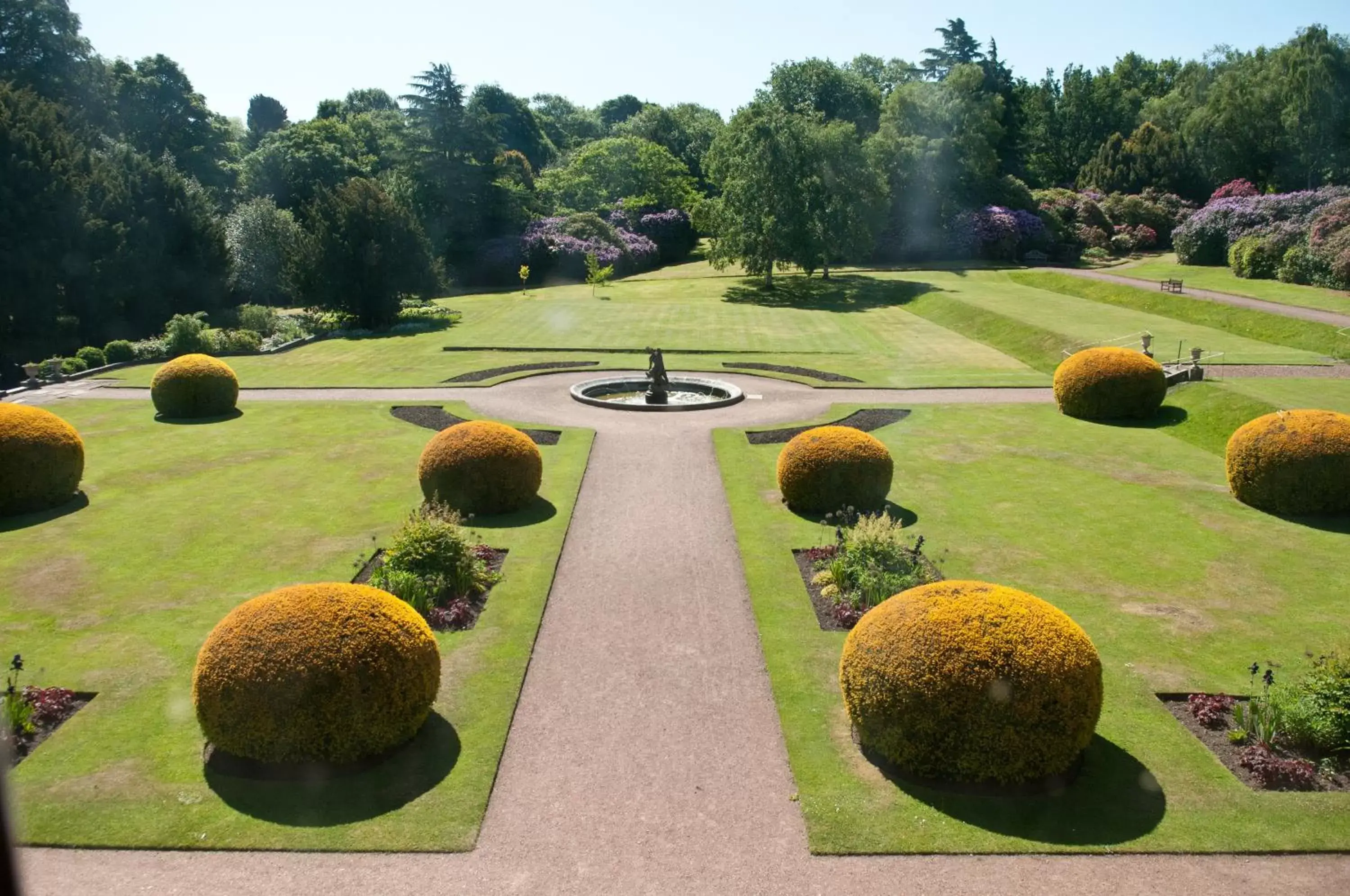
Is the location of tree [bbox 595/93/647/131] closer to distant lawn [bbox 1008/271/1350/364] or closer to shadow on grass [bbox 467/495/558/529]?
distant lawn [bbox 1008/271/1350/364]

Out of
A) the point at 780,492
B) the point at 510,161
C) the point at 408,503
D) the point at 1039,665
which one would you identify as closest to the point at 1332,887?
the point at 1039,665

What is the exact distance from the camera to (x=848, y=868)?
9562 millimetres

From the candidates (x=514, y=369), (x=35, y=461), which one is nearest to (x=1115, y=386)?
(x=514, y=369)

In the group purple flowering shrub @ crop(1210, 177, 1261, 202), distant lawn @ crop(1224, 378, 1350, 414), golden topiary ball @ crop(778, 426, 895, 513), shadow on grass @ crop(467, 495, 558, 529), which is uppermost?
purple flowering shrub @ crop(1210, 177, 1261, 202)

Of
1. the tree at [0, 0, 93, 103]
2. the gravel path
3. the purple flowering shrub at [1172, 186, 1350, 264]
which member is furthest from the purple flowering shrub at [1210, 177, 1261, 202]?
the tree at [0, 0, 93, 103]

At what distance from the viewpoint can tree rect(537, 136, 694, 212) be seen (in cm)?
9031

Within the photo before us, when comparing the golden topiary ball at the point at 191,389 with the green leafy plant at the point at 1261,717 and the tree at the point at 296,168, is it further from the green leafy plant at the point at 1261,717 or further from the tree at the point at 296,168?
the tree at the point at 296,168

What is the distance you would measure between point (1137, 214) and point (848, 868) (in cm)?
8580

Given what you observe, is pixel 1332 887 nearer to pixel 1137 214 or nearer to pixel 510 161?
pixel 1137 214

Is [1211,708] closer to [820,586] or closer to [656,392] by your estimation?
[820,586]

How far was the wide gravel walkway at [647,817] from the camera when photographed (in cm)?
931

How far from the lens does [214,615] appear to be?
15352 mm

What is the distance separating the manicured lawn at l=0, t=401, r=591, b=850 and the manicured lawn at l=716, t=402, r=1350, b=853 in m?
3.98

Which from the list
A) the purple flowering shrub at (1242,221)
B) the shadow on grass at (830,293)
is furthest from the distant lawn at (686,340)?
the purple flowering shrub at (1242,221)
